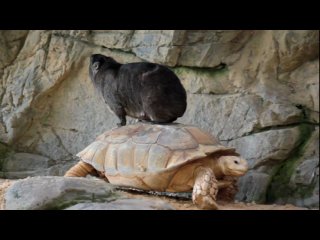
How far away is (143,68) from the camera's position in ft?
18.9

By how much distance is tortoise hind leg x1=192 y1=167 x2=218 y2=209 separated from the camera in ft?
14.8

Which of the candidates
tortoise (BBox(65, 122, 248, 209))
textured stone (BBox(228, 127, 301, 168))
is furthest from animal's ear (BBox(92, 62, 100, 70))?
textured stone (BBox(228, 127, 301, 168))

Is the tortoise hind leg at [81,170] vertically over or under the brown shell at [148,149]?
under

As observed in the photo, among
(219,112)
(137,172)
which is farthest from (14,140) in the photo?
(137,172)

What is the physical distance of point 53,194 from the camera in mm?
3926

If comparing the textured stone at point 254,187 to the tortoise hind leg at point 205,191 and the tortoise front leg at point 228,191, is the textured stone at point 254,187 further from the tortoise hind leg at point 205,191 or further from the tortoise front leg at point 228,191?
the tortoise hind leg at point 205,191

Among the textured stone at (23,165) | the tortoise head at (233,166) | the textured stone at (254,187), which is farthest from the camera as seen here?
Result: the textured stone at (23,165)

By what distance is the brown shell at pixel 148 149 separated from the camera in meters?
4.88

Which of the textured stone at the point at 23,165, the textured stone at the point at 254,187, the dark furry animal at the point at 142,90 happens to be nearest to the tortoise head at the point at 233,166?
the dark furry animal at the point at 142,90

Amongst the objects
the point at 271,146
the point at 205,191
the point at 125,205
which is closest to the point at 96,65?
the point at 271,146

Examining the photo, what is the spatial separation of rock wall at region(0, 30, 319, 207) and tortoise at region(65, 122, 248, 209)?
1.40m

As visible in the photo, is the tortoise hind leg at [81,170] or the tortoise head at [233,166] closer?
the tortoise head at [233,166]

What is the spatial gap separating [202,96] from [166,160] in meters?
2.44

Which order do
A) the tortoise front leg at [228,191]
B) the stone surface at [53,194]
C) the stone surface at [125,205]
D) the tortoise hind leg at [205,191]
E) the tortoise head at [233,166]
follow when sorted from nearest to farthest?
the stone surface at [125,205] → the stone surface at [53,194] → the tortoise hind leg at [205,191] → the tortoise head at [233,166] → the tortoise front leg at [228,191]
